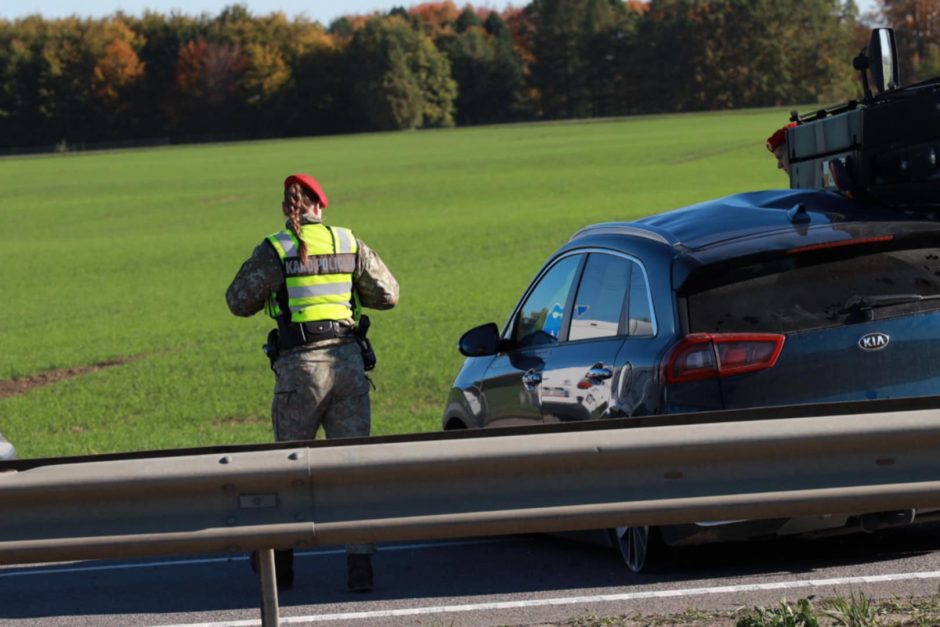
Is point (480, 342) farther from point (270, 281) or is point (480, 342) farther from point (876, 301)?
point (876, 301)

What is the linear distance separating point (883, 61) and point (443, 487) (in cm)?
508

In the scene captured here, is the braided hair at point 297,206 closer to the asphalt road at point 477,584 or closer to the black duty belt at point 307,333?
the black duty belt at point 307,333

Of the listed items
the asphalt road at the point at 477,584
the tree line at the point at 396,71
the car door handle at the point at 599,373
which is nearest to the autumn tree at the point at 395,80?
the tree line at the point at 396,71

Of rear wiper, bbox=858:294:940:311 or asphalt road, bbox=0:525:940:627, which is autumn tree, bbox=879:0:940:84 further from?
rear wiper, bbox=858:294:940:311

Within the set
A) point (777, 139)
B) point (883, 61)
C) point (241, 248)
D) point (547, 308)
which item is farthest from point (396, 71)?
point (547, 308)

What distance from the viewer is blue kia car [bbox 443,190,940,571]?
6113 mm

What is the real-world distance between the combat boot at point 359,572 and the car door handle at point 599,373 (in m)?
1.18

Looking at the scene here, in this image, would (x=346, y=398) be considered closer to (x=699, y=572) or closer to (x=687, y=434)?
(x=699, y=572)

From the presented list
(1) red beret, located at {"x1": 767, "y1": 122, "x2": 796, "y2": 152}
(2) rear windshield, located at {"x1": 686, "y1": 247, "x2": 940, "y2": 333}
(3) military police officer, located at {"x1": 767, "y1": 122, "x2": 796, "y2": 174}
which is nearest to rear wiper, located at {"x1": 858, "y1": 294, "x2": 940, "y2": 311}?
(2) rear windshield, located at {"x1": 686, "y1": 247, "x2": 940, "y2": 333}

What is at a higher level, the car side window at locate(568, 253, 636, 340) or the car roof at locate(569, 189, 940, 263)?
the car roof at locate(569, 189, 940, 263)

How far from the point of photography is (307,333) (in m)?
7.22

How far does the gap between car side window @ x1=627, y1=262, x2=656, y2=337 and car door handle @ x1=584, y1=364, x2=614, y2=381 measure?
0.57 ft

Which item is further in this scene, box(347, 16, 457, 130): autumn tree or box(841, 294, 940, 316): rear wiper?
box(347, 16, 457, 130): autumn tree

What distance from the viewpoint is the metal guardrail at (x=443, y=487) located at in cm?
484
